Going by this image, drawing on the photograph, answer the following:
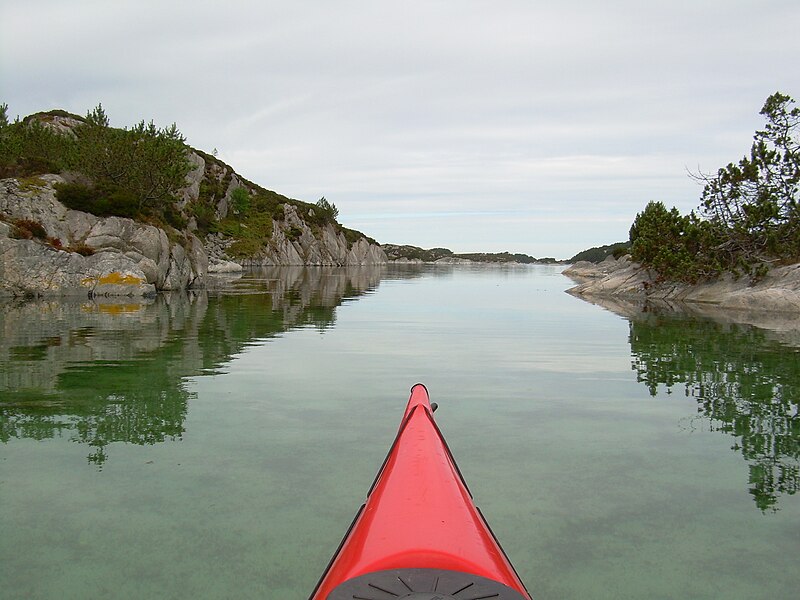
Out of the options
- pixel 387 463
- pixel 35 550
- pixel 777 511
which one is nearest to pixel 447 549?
pixel 387 463

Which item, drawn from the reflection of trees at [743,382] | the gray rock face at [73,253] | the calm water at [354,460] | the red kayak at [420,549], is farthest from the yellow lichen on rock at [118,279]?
the red kayak at [420,549]

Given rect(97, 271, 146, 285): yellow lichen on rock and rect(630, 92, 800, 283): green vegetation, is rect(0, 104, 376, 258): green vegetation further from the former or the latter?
rect(630, 92, 800, 283): green vegetation

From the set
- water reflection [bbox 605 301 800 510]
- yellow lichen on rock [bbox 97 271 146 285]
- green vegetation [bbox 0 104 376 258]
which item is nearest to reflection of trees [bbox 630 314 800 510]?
water reflection [bbox 605 301 800 510]

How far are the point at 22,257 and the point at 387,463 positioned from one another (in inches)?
1350

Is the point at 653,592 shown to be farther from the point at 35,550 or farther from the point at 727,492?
the point at 35,550

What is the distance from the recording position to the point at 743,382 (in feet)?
41.4

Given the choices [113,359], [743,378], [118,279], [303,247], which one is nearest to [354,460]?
[113,359]

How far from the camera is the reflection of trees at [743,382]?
7.55 meters

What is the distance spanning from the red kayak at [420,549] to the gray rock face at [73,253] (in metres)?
33.9

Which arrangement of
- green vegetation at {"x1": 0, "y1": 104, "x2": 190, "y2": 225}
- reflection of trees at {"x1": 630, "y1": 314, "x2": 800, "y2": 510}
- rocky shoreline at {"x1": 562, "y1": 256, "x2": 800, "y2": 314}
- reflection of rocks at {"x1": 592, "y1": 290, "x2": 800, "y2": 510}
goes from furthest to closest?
green vegetation at {"x1": 0, "y1": 104, "x2": 190, "y2": 225}
rocky shoreline at {"x1": 562, "y1": 256, "x2": 800, "y2": 314}
reflection of rocks at {"x1": 592, "y1": 290, "x2": 800, "y2": 510}
reflection of trees at {"x1": 630, "y1": 314, "x2": 800, "y2": 510}

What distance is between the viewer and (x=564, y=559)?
16.5 feet

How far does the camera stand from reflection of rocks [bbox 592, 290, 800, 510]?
7.67m

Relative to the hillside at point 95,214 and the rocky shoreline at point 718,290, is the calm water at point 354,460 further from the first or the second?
the hillside at point 95,214

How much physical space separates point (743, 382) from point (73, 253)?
3478 centimetres
